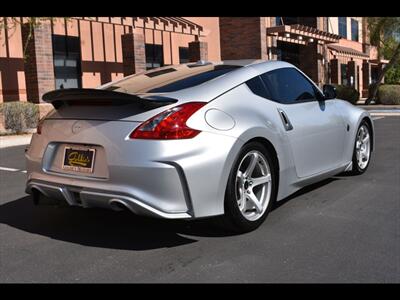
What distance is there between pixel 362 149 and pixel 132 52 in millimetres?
14600

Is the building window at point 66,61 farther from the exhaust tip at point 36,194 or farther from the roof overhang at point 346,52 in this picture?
the roof overhang at point 346,52

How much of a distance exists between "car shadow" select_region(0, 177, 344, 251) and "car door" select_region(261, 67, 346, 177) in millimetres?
615

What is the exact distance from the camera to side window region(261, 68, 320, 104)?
4.83 m

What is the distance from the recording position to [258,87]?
463cm

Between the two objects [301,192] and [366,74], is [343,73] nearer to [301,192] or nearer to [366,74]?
[366,74]

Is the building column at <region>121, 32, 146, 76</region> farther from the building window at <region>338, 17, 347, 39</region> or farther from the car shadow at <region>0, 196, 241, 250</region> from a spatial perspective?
the building window at <region>338, 17, 347, 39</region>

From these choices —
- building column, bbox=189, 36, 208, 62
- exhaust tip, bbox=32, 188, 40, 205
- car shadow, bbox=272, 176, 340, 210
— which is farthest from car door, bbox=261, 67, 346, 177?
building column, bbox=189, 36, 208, 62

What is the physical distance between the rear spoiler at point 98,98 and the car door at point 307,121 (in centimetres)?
134

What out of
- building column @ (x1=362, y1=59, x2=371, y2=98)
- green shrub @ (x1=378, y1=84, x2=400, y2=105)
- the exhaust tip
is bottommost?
the exhaust tip

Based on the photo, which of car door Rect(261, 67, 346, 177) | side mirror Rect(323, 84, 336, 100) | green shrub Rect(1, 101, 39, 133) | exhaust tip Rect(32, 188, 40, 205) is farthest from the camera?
green shrub Rect(1, 101, 39, 133)

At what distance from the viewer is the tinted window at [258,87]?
4551 millimetres
